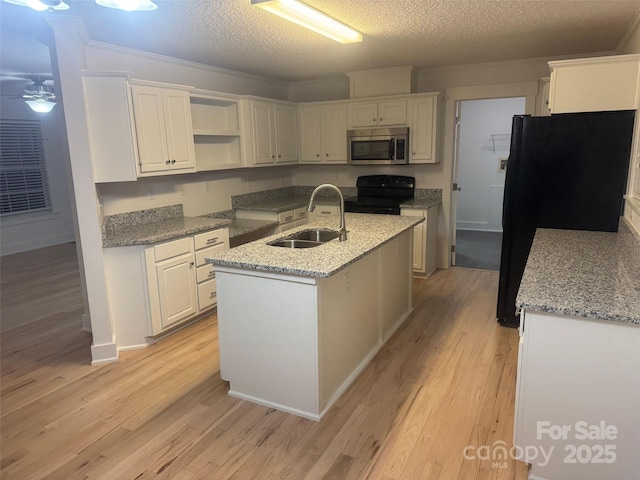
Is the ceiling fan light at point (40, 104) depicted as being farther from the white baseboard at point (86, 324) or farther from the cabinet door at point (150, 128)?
the white baseboard at point (86, 324)

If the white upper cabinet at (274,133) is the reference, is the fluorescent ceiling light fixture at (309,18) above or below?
above

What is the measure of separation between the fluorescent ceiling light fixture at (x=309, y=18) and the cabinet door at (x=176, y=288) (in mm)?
2012

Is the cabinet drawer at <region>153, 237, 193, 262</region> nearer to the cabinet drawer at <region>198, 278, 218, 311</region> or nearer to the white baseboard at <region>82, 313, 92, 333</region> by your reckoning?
the cabinet drawer at <region>198, 278, 218, 311</region>

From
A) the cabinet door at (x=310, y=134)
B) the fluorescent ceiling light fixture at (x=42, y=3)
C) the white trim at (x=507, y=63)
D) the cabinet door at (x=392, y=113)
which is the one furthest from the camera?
the cabinet door at (x=310, y=134)

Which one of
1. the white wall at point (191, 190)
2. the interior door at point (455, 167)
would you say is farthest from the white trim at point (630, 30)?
the white wall at point (191, 190)

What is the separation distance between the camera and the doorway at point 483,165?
23.9ft

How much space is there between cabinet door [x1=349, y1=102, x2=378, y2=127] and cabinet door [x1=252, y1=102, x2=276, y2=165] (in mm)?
977

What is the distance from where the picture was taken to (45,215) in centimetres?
745

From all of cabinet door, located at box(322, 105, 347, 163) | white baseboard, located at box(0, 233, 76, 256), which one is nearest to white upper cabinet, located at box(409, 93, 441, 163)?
cabinet door, located at box(322, 105, 347, 163)

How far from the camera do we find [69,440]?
2.34m

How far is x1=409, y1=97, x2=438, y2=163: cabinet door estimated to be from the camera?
489cm

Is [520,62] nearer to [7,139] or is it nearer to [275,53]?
[275,53]

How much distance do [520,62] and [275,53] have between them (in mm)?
2695

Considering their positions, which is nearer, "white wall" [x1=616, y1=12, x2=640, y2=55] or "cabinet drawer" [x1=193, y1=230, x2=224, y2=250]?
"white wall" [x1=616, y1=12, x2=640, y2=55]
